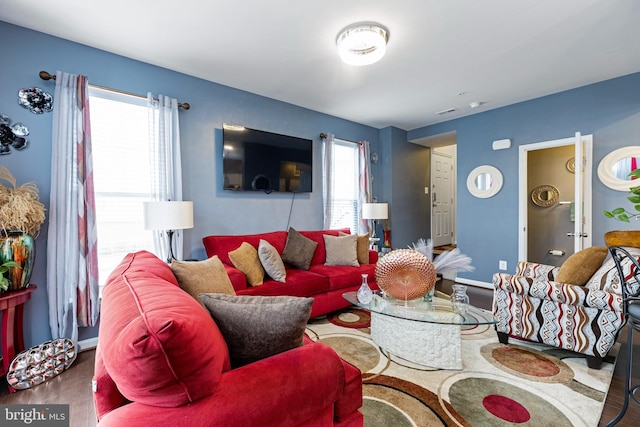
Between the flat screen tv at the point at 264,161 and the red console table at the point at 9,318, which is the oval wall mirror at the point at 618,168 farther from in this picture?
the red console table at the point at 9,318

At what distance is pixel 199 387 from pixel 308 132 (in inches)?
148

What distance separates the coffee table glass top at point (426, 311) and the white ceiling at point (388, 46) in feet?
7.00

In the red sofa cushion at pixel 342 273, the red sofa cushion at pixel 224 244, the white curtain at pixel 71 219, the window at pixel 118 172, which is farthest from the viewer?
the red sofa cushion at pixel 342 273

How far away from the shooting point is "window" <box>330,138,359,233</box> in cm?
449

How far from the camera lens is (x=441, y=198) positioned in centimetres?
609

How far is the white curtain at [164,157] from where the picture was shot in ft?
9.10

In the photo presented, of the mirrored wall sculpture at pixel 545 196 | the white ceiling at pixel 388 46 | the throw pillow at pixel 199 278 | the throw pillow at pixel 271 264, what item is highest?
the white ceiling at pixel 388 46

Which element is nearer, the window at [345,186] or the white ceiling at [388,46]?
the white ceiling at [388,46]

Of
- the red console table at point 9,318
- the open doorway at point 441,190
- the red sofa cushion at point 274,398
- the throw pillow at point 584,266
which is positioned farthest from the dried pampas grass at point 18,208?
the open doorway at point 441,190

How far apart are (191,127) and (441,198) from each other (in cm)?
499

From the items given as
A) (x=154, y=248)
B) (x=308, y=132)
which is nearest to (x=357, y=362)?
(x=154, y=248)

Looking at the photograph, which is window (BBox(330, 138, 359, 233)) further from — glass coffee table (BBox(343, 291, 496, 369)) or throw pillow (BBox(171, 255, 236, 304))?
throw pillow (BBox(171, 255, 236, 304))

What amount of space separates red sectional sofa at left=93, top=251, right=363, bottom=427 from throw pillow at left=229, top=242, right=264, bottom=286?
1614 mm

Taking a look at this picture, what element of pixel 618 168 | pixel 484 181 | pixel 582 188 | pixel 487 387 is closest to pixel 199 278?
pixel 487 387
